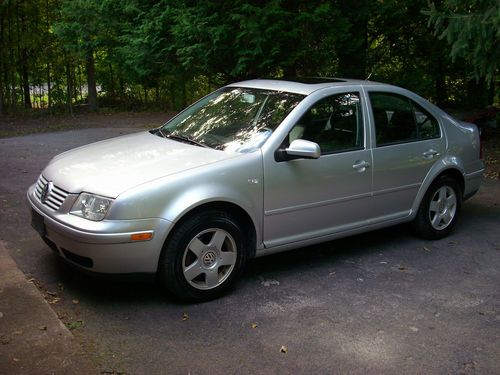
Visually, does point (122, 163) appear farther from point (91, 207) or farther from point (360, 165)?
point (360, 165)

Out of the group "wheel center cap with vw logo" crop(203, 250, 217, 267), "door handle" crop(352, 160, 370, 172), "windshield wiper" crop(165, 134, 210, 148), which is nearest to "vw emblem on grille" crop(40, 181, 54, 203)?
"windshield wiper" crop(165, 134, 210, 148)

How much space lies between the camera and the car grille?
14.2 ft

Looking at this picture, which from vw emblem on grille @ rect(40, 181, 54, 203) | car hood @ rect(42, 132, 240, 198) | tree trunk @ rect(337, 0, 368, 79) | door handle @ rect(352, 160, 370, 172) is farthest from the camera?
tree trunk @ rect(337, 0, 368, 79)

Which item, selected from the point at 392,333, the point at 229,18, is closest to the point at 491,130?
the point at 229,18

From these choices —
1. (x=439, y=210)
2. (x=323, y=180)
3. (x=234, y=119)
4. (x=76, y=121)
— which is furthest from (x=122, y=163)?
(x=76, y=121)

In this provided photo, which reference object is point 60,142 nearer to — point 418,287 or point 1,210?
point 1,210

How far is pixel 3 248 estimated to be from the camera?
5.19 m

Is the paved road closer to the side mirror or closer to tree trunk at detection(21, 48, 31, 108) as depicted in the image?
the side mirror

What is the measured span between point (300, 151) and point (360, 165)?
0.87 m

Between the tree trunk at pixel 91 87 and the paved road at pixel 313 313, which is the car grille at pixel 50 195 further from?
the tree trunk at pixel 91 87

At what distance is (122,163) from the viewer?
451 cm

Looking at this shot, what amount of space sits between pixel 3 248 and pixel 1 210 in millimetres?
1571

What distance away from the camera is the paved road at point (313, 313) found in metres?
3.63

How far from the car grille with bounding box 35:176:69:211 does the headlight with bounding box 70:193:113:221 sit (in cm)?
18
